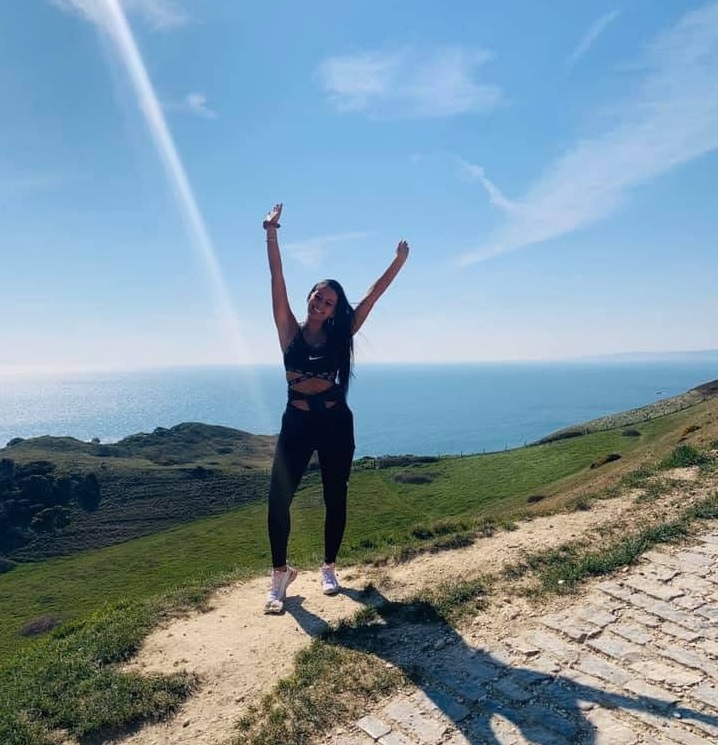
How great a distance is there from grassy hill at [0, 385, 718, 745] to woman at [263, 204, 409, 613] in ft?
7.03

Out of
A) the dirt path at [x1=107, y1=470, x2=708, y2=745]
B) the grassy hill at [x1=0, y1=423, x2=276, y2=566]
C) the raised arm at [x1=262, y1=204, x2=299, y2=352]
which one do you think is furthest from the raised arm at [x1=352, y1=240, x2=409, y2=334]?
the grassy hill at [x1=0, y1=423, x2=276, y2=566]

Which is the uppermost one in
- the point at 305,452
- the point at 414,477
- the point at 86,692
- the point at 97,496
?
the point at 305,452

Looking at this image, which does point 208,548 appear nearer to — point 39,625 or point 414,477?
point 39,625

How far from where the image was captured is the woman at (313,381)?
243 inches

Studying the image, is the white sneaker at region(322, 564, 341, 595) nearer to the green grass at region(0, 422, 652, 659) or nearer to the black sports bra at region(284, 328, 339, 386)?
the black sports bra at region(284, 328, 339, 386)

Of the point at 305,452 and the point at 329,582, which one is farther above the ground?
the point at 305,452

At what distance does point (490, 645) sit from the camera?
17.1 ft

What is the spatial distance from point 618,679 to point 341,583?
3.78 metres

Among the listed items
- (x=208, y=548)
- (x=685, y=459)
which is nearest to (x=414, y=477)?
(x=208, y=548)

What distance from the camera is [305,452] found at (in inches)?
246

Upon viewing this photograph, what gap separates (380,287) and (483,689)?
4.07 m

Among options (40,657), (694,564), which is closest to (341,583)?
(40,657)

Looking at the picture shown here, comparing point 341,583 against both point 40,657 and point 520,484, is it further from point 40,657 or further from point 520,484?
point 520,484

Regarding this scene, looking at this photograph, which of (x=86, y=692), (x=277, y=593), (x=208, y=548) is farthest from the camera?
(x=208, y=548)
